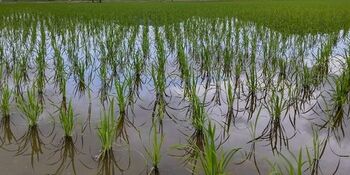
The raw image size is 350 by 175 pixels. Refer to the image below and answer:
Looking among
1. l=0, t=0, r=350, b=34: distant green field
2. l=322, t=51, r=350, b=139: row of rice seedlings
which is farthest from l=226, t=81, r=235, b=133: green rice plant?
l=0, t=0, r=350, b=34: distant green field

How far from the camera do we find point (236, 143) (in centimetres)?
336

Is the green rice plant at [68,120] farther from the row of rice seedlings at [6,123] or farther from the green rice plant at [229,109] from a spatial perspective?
the green rice plant at [229,109]

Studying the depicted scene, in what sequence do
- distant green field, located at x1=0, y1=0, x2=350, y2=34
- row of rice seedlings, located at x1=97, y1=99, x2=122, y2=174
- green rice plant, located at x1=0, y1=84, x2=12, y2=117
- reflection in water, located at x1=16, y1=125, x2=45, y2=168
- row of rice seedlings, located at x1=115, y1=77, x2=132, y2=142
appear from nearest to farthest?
row of rice seedlings, located at x1=97, y1=99, x2=122, y2=174
reflection in water, located at x1=16, y1=125, x2=45, y2=168
row of rice seedlings, located at x1=115, y1=77, x2=132, y2=142
green rice plant, located at x1=0, y1=84, x2=12, y2=117
distant green field, located at x1=0, y1=0, x2=350, y2=34

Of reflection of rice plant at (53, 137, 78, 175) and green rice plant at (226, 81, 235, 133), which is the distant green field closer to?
green rice plant at (226, 81, 235, 133)

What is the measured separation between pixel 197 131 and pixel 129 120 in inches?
32.2

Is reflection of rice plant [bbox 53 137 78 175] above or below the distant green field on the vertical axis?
below

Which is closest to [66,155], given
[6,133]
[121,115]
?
[6,133]

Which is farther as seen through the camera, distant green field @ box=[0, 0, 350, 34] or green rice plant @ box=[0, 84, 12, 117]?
distant green field @ box=[0, 0, 350, 34]

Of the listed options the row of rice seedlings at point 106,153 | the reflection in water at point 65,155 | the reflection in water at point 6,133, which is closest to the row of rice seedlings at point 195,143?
the row of rice seedlings at point 106,153

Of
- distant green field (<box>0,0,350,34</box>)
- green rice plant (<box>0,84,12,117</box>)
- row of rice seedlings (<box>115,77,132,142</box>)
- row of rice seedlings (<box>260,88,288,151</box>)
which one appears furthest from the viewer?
distant green field (<box>0,0,350,34</box>)

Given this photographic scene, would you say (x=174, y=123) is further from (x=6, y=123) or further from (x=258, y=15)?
(x=258, y=15)

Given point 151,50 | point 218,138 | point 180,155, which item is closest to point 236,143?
point 218,138

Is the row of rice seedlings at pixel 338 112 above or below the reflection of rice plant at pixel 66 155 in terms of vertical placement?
above

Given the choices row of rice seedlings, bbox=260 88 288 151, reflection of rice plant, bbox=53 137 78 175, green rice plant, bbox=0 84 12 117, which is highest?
green rice plant, bbox=0 84 12 117
